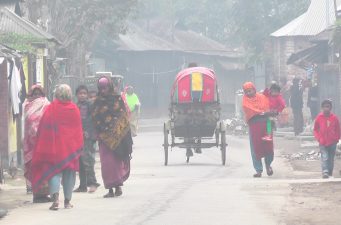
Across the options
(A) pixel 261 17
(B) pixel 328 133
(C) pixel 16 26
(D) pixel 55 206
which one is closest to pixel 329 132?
(B) pixel 328 133

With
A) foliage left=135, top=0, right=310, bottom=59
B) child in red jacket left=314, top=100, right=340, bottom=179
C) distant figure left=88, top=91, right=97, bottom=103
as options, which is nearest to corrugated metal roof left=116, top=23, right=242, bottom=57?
foliage left=135, top=0, right=310, bottom=59

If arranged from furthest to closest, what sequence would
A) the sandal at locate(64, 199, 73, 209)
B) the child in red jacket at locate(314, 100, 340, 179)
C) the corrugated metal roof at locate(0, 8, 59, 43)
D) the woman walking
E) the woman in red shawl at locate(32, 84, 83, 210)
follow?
the corrugated metal roof at locate(0, 8, 59, 43)
the child in red jacket at locate(314, 100, 340, 179)
the woman walking
the woman in red shawl at locate(32, 84, 83, 210)
the sandal at locate(64, 199, 73, 209)

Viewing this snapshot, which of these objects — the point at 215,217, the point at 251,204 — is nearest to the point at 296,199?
the point at 251,204

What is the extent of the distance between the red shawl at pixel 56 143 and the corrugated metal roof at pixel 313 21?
1296 inches

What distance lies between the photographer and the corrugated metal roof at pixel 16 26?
25188 millimetres

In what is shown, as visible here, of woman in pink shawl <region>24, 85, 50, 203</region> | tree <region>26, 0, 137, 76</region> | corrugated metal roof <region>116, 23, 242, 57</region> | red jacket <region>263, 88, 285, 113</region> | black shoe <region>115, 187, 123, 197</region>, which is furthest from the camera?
corrugated metal roof <region>116, 23, 242, 57</region>

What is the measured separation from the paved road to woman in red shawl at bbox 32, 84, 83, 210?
1.44ft

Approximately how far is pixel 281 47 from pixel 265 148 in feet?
110

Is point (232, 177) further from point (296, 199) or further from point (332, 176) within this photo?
point (296, 199)

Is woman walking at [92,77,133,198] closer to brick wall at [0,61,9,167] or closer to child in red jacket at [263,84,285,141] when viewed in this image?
child in red jacket at [263,84,285,141]

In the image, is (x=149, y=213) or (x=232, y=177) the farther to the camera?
(x=232, y=177)

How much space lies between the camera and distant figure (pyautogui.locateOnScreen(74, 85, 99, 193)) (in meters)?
17.2

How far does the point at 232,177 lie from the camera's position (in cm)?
2055

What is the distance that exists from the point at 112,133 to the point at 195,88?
7998mm
